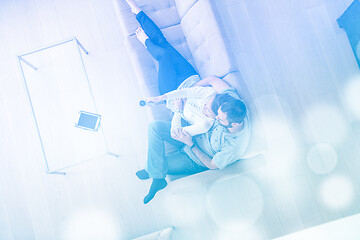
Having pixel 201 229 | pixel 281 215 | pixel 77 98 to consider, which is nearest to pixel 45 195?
Result: pixel 77 98

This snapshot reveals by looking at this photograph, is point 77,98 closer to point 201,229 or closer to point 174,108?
point 174,108

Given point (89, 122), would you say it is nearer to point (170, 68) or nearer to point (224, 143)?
point (170, 68)

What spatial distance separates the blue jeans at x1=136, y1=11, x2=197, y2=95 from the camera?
6.79 feet

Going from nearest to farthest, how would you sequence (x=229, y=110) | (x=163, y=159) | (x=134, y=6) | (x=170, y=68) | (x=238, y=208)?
(x=229, y=110), (x=163, y=159), (x=170, y=68), (x=134, y=6), (x=238, y=208)

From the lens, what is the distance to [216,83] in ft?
6.15

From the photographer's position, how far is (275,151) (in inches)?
96.1

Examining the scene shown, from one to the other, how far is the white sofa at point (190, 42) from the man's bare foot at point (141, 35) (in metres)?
0.05

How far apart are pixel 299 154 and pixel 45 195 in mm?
2454

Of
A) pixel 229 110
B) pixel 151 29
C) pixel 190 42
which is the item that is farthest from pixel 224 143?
pixel 151 29

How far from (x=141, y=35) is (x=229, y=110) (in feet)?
3.55

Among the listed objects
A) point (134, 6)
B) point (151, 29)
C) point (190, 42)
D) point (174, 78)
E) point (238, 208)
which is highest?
point (134, 6)

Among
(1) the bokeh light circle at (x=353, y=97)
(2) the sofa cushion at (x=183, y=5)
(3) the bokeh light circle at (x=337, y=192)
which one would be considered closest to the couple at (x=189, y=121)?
(2) the sofa cushion at (x=183, y=5)

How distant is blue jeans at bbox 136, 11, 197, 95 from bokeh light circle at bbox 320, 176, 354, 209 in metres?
1.60

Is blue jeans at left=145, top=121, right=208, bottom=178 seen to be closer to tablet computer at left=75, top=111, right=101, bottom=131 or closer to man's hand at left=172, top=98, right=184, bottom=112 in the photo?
man's hand at left=172, top=98, right=184, bottom=112
